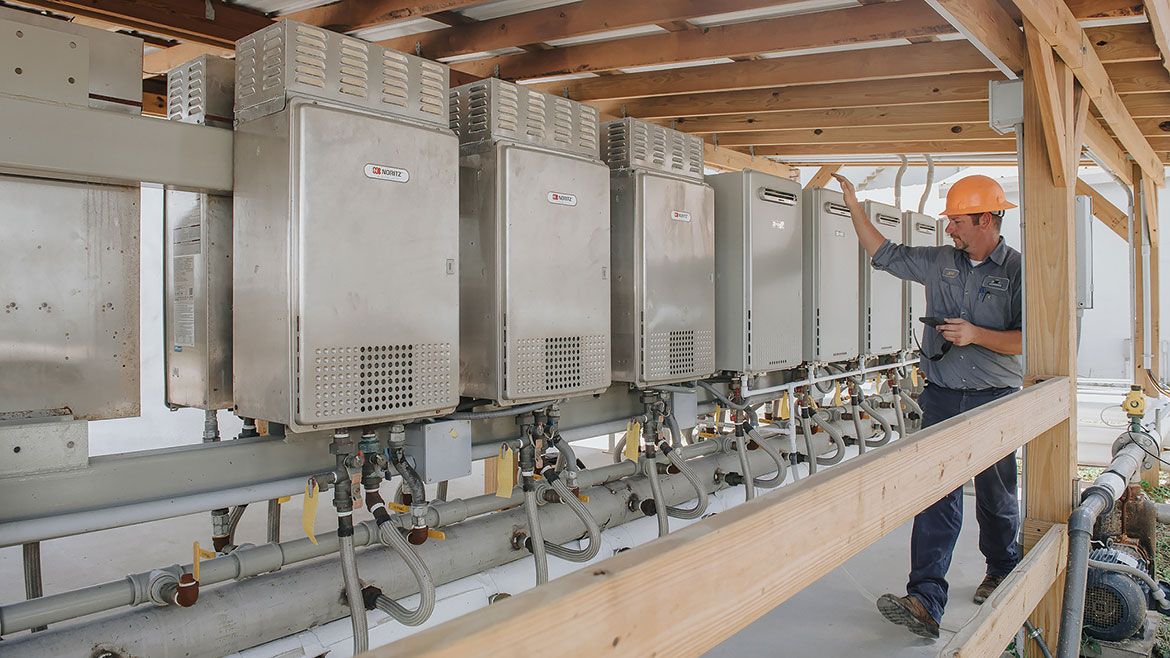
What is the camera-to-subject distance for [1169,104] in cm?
403

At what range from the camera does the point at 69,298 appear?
164cm

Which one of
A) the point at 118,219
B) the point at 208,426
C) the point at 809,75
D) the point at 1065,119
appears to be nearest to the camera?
the point at 118,219

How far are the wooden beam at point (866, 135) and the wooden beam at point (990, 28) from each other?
1902 mm

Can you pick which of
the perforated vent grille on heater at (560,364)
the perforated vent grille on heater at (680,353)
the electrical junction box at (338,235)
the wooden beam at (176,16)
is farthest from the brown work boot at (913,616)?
the wooden beam at (176,16)

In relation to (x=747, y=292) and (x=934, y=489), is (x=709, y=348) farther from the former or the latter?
(x=934, y=489)

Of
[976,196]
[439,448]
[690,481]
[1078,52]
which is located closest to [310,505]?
[439,448]

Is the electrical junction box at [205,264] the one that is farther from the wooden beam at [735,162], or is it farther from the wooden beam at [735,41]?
the wooden beam at [735,162]

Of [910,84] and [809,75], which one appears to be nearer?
[809,75]

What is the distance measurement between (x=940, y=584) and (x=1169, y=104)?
2.96 meters

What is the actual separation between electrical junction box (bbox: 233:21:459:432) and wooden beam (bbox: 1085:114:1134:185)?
10.8 ft

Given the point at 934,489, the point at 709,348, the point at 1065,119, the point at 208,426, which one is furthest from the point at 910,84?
the point at 208,426

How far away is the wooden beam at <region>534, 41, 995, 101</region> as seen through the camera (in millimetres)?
3424

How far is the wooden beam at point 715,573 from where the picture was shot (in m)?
0.64

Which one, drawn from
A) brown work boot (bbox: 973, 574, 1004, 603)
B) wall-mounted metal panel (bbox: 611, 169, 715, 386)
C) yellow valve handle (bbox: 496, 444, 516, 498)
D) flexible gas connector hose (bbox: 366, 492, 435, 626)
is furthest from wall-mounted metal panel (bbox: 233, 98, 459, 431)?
brown work boot (bbox: 973, 574, 1004, 603)
